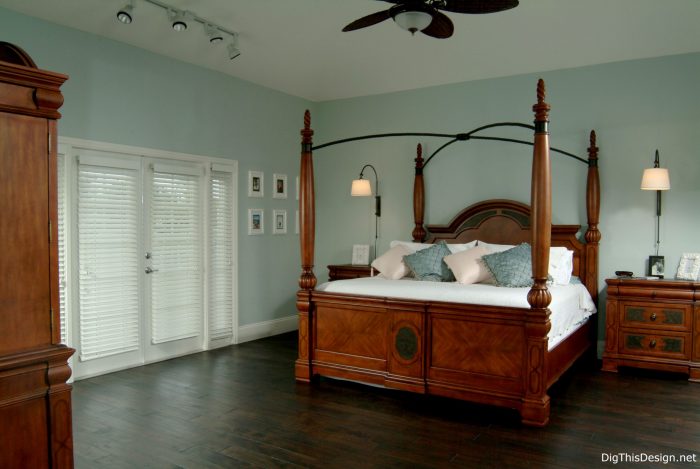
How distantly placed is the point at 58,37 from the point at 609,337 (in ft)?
17.9

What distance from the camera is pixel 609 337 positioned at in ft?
16.5

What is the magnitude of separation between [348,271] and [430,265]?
56.1 inches

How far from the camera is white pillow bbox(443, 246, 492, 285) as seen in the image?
194 inches

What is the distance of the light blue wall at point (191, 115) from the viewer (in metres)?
4.52

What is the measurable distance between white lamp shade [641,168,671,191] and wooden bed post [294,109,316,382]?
119 inches

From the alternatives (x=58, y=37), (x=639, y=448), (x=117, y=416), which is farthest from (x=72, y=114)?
(x=639, y=448)

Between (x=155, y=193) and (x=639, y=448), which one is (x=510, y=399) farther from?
(x=155, y=193)

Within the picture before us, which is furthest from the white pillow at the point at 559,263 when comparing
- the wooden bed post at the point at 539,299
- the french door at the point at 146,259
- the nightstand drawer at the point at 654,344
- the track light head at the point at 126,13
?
the track light head at the point at 126,13

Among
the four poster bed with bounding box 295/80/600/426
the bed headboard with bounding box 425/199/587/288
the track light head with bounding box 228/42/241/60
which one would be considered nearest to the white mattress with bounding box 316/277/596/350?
the four poster bed with bounding box 295/80/600/426

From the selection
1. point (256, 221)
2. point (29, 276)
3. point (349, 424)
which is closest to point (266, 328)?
point (256, 221)

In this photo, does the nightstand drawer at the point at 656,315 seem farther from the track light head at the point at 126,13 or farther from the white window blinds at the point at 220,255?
the track light head at the point at 126,13

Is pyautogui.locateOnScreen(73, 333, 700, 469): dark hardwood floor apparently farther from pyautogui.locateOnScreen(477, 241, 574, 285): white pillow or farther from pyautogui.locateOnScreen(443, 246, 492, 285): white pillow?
pyautogui.locateOnScreen(443, 246, 492, 285): white pillow

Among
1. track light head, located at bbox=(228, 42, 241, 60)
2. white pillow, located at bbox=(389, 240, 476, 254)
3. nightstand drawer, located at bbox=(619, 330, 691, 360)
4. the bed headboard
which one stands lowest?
nightstand drawer, located at bbox=(619, 330, 691, 360)

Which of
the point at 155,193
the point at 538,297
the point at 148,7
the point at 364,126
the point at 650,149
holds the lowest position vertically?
the point at 538,297
